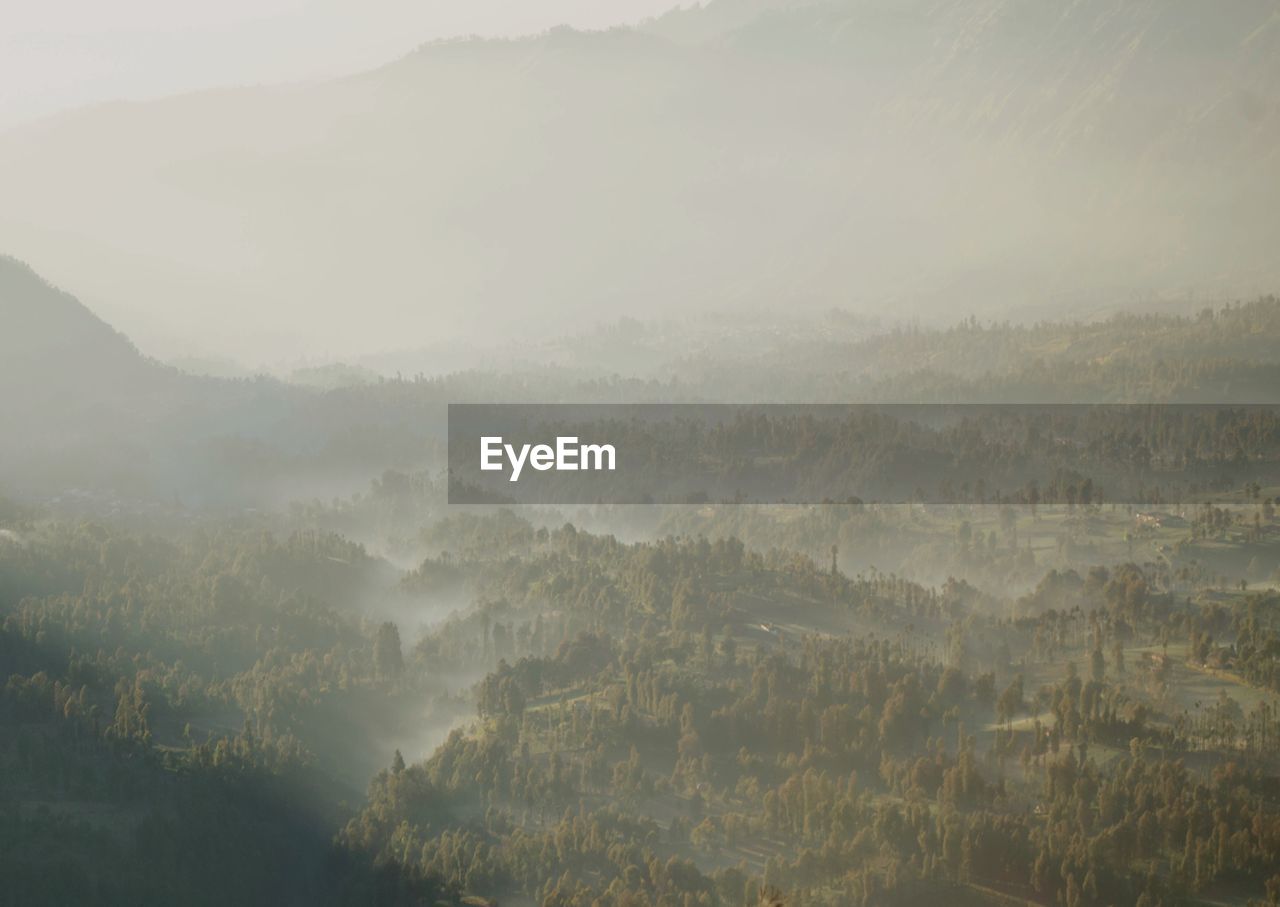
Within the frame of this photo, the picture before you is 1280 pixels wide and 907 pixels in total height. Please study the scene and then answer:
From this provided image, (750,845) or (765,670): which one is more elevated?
(765,670)

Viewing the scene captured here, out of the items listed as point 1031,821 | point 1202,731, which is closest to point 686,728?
point 1031,821

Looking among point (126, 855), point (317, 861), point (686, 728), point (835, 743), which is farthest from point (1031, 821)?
point (126, 855)

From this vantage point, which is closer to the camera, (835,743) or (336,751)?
(835,743)

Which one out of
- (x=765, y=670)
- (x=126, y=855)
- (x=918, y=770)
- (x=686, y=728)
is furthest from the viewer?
(x=765, y=670)

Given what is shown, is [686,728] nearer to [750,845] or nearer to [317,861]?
[750,845]

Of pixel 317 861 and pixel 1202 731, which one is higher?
pixel 1202 731

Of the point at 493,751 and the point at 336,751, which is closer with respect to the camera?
the point at 493,751

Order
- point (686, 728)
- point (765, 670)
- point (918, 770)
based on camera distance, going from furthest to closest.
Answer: point (765, 670) → point (686, 728) → point (918, 770)

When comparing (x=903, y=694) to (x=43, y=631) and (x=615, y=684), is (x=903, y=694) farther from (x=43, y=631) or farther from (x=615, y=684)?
(x=43, y=631)

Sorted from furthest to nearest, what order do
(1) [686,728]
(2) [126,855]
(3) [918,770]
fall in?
(1) [686,728], (3) [918,770], (2) [126,855]
